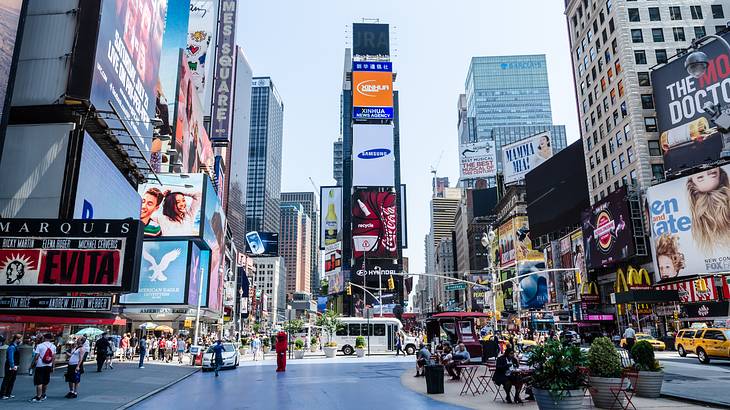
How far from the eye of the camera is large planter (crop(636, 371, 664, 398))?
45.7ft

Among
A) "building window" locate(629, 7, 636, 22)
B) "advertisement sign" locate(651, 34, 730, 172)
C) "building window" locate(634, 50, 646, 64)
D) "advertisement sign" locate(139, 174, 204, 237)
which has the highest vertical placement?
"building window" locate(629, 7, 636, 22)

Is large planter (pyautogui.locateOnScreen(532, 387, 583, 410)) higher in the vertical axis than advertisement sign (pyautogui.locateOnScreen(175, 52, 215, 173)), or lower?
lower

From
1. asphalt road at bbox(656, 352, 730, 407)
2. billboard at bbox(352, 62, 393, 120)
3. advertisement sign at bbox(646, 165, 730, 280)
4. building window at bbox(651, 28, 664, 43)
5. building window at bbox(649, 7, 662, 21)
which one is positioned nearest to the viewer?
asphalt road at bbox(656, 352, 730, 407)

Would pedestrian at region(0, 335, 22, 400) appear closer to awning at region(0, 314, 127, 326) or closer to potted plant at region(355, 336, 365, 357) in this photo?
awning at region(0, 314, 127, 326)

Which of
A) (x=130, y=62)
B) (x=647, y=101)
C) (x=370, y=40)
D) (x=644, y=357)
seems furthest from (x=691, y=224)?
(x=370, y=40)

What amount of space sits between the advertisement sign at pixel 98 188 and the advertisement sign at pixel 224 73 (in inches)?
2114

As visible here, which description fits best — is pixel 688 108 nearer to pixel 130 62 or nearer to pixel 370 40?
pixel 130 62

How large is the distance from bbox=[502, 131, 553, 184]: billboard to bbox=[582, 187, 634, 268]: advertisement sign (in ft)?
128

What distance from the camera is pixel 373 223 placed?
109750 millimetres

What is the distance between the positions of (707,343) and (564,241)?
48795 mm

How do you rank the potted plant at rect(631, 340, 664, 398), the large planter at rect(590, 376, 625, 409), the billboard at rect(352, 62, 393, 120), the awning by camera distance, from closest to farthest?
the large planter at rect(590, 376, 625, 409) < the potted plant at rect(631, 340, 664, 398) < the awning < the billboard at rect(352, 62, 393, 120)

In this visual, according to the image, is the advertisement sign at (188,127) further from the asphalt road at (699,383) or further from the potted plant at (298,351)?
the asphalt road at (699,383)

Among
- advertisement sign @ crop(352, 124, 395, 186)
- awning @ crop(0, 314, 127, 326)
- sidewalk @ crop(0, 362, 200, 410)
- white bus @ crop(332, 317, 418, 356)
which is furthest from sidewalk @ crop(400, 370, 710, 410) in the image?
advertisement sign @ crop(352, 124, 395, 186)

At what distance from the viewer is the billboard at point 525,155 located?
99.9 m
